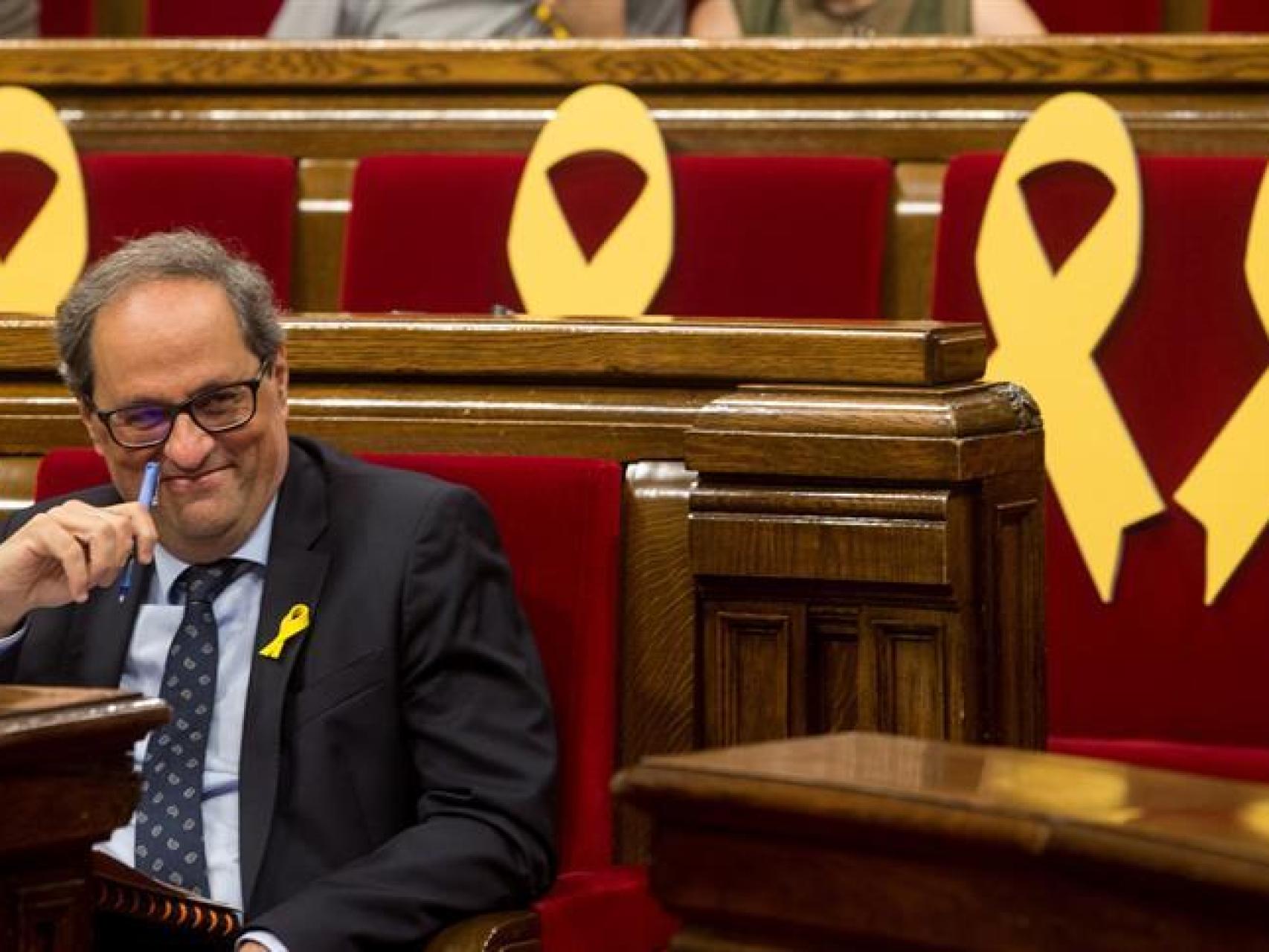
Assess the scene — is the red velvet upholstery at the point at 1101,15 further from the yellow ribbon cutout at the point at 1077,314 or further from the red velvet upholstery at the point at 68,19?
the red velvet upholstery at the point at 68,19

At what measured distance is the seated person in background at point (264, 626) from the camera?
778 mm

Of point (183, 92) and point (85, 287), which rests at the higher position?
point (183, 92)

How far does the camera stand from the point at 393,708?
0.81 meters

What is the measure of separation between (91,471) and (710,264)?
16.9 inches

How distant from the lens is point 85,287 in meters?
0.84

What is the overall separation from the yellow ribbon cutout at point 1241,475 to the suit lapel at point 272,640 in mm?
431

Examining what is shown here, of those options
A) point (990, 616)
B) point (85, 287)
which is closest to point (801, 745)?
point (990, 616)

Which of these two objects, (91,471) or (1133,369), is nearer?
(91,471)

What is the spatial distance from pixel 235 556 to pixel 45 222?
0.54 meters

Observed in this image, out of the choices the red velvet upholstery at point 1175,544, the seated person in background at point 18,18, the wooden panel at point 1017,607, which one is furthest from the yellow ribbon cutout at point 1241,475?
the seated person in background at point 18,18

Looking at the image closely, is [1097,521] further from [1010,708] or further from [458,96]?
[458,96]

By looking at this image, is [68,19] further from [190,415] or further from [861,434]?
[861,434]

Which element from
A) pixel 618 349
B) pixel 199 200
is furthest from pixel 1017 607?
pixel 199 200

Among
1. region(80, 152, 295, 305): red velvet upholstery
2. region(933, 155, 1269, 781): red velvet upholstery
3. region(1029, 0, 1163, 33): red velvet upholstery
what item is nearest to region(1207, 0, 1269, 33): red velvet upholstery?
region(1029, 0, 1163, 33): red velvet upholstery
